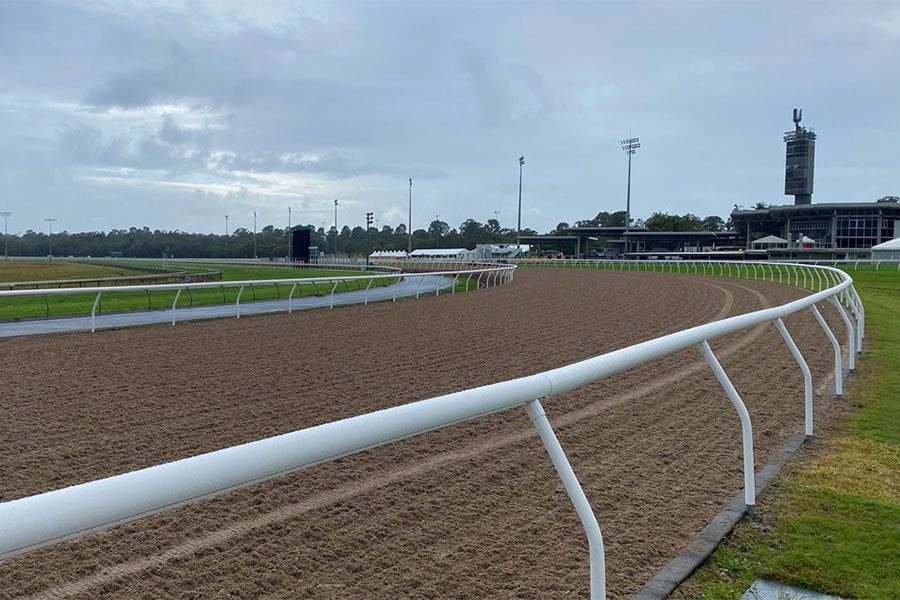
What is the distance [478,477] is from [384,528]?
0.94m

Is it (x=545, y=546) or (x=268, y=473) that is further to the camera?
(x=545, y=546)

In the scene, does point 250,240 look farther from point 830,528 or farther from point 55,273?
point 830,528

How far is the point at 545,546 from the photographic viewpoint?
11.4 feet

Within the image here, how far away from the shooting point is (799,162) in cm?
9681

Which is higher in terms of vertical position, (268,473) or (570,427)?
(268,473)

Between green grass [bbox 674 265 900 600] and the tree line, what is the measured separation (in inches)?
4295

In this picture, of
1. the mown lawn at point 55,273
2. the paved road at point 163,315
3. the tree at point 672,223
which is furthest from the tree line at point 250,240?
the paved road at point 163,315

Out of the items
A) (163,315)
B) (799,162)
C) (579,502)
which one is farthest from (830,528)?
(799,162)

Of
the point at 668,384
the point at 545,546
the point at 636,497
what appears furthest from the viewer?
the point at 668,384

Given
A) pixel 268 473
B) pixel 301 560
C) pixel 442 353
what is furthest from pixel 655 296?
pixel 268 473

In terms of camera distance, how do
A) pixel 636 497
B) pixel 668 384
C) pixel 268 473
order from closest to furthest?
pixel 268 473, pixel 636 497, pixel 668 384

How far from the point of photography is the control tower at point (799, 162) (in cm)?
9644

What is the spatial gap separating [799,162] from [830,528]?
10394cm

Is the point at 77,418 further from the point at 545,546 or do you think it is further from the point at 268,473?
the point at 268,473
